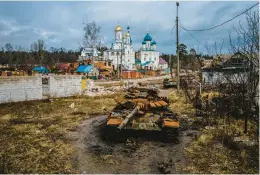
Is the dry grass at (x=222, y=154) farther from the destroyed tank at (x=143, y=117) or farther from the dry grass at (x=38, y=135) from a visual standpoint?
the dry grass at (x=38, y=135)

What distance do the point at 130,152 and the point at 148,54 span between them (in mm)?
78336

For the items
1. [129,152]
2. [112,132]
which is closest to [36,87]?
[112,132]

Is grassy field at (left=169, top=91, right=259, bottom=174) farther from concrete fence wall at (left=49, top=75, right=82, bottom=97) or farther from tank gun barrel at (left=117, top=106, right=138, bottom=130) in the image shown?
concrete fence wall at (left=49, top=75, right=82, bottom=97)

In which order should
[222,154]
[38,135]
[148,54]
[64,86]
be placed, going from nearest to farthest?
[222,154] < [38,135] < [64,86] < [148,54]

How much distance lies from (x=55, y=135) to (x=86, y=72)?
41401 mm

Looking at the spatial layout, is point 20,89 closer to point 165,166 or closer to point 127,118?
point 127,118

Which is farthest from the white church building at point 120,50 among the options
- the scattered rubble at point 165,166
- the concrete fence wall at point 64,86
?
the scattered rubble at point 165,166

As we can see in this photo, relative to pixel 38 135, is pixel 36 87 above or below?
above

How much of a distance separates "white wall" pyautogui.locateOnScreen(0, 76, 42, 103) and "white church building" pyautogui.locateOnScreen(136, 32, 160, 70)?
213 ft

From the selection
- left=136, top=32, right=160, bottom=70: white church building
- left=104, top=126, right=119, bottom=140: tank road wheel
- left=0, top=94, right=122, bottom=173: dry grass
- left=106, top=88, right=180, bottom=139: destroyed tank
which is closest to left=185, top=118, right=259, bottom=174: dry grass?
left=106, top=88, right=180, bottom=139: destroyed tank

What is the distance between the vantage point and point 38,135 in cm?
980

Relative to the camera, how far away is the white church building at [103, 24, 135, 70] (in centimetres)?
7088

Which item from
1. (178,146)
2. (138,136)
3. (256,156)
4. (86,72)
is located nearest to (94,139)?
(138,136)

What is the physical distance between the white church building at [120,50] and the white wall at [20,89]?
52.2 metres
